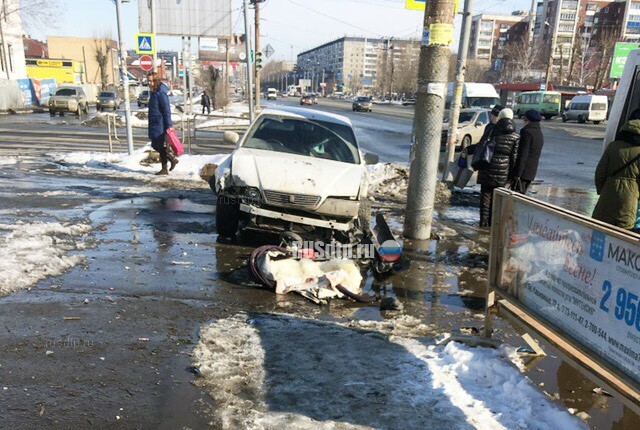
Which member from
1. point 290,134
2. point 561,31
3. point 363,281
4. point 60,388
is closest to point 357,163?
point 290,134

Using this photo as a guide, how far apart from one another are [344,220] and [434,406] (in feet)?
10.2

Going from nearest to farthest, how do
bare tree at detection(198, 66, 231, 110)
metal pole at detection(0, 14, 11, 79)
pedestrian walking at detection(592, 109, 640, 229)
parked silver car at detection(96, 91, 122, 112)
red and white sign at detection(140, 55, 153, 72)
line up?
pedestrian walking at detection(592, 109, 640, 229) < red and white sign at detection(140, 55, 153, 72) < parked silver car at detection(96, 91, 122, 112) < metal pole at detection(0, 14, 11, 79) < bare tree at detection(198, 66, 231, 110)

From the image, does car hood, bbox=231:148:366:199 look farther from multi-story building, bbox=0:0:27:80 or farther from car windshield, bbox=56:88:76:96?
multi-story building, bbox=0:0:27:80

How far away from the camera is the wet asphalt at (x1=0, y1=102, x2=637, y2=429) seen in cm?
318

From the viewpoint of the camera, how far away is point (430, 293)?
5562 mm

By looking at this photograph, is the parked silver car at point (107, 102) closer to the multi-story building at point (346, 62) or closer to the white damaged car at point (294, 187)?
the white damaged car at point (294, 187)

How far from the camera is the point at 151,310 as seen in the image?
4578 millimetres

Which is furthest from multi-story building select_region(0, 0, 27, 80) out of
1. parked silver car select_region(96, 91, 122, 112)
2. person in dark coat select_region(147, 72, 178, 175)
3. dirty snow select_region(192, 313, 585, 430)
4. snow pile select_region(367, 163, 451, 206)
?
dirty snow select_region(192, 313, 585, 430)

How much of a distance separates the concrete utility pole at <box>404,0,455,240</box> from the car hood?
1082 mm

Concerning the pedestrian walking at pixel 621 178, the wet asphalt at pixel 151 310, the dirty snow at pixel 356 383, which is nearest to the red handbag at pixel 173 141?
the wet asphalt at pixel 151 310

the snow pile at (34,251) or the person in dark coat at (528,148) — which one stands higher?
the person in dark coat at (528,148)

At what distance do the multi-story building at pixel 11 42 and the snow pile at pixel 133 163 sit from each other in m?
34.4

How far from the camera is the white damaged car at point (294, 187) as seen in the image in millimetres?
5926

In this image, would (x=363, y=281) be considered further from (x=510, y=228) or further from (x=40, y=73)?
(x=40, y=73)
